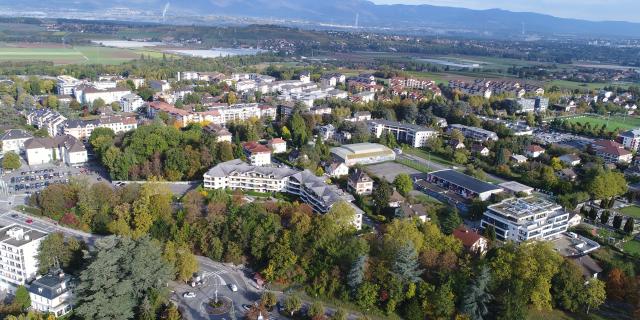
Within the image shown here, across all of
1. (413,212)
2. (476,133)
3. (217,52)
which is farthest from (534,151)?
(217,52)

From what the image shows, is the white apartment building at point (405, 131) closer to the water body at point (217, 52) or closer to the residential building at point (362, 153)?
the residential building at point (362, 153)

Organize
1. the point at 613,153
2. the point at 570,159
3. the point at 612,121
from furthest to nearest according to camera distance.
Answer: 1. the point at 612,121
2. the point at 613,153
3. the point at 570,159

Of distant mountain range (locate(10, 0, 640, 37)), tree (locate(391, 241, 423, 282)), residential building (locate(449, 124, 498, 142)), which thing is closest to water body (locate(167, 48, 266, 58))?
residential building (locate(449, 124, 498, 142))

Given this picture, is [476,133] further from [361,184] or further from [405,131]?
[361,184]

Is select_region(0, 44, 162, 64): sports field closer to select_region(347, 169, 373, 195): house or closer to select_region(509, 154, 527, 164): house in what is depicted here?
select_region(347, 169, 373, 195): house

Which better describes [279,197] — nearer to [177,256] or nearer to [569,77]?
[177,256]
